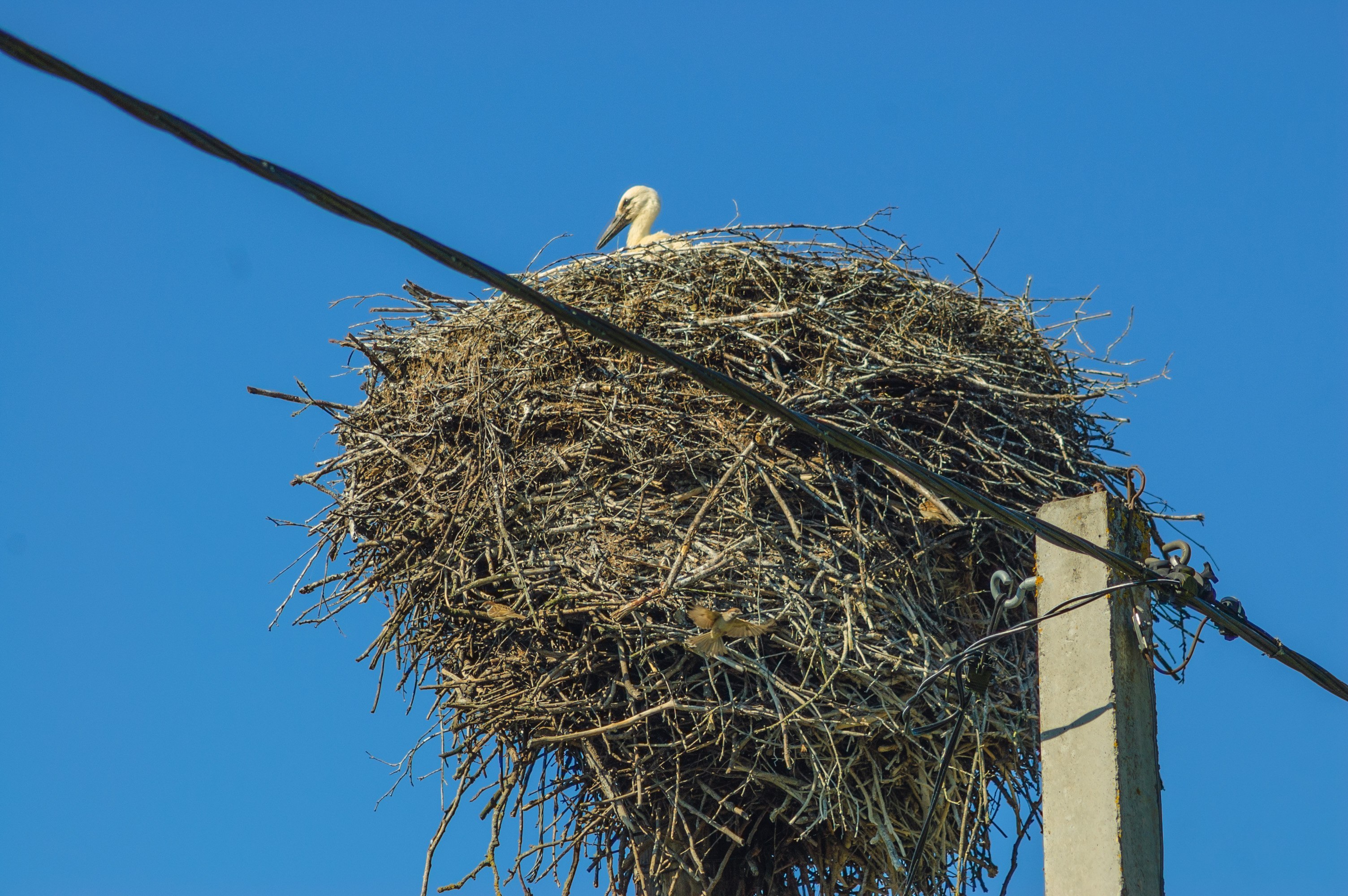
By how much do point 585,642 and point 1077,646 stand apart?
2.24 m

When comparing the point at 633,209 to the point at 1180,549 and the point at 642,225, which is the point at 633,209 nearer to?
the point at 642,225

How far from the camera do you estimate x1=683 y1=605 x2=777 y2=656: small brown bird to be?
5.36 meters

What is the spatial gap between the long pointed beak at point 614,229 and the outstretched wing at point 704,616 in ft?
14.0

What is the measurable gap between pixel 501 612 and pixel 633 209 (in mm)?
4050

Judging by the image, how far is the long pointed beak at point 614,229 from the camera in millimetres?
9266

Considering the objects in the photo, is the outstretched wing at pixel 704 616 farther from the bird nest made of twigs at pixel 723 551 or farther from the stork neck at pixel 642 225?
the stork neck at pixel 642 225

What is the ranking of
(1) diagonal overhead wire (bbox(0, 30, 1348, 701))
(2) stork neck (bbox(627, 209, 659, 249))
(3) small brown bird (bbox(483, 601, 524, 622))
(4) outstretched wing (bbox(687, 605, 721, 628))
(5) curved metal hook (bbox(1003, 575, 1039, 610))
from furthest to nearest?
(2) stork neck (bbox(627, 209, 659, 249))
(3) small brown bird (bbox(483, 601, 524, 622))
(4) outstretched wing (bbox(687, 605, 721, 628))
(5) curved metal hook (bbox(1003, 575, 1039, 610))
(1) diagonal overhead wire (bbox(0, 30, 1348, 701))

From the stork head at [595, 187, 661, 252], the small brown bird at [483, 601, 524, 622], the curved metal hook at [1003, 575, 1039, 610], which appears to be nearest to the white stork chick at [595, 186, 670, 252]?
the stork head at [595, 187, 661, 252]

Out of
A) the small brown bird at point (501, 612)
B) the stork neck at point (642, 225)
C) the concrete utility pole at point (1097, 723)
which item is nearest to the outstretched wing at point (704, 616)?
the small brown bird at point (501, 612)

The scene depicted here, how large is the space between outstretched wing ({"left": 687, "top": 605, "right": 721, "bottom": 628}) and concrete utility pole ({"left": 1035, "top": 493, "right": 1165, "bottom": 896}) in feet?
4.96

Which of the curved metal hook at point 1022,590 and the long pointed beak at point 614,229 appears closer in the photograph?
the curved metal hook at point 1022,590

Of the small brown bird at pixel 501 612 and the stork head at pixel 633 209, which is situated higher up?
the stork head at pixel 633 209

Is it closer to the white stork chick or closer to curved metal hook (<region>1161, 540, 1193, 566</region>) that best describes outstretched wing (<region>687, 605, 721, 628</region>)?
curved metal hook (<region>1161, 540, 1193, 566</region>)

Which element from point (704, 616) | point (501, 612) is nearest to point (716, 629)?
point (704, 616)
